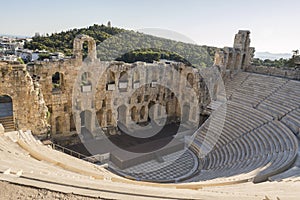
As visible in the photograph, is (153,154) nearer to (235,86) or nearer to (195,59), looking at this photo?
(235,86)

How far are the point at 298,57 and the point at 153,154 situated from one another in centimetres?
2159

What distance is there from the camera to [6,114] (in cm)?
1834

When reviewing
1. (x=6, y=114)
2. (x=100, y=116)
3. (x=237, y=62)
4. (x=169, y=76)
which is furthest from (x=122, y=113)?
(x=237, y=62)

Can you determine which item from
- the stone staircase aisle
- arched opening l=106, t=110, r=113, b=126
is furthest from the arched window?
the stone staircase aisle

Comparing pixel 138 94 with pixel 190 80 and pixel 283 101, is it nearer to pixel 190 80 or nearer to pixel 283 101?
pixel 190 80

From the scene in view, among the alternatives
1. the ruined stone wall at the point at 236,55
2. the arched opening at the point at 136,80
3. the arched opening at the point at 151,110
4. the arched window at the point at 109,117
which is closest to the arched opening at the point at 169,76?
the arched opening at the point at 151,110

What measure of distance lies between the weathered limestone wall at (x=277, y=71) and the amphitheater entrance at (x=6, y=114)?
68.0 feet

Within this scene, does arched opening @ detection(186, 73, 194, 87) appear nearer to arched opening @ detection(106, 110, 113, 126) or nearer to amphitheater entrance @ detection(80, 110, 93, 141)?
arched opening @ detection(106, 110, 113, 126)

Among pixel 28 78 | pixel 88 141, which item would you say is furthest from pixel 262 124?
pixel 28 78

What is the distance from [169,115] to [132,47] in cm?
1730

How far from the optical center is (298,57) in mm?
27219

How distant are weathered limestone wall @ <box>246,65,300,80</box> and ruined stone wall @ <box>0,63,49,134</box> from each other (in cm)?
1904

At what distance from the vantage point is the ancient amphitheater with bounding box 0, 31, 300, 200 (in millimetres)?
10844

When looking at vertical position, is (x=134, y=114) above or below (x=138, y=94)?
below
